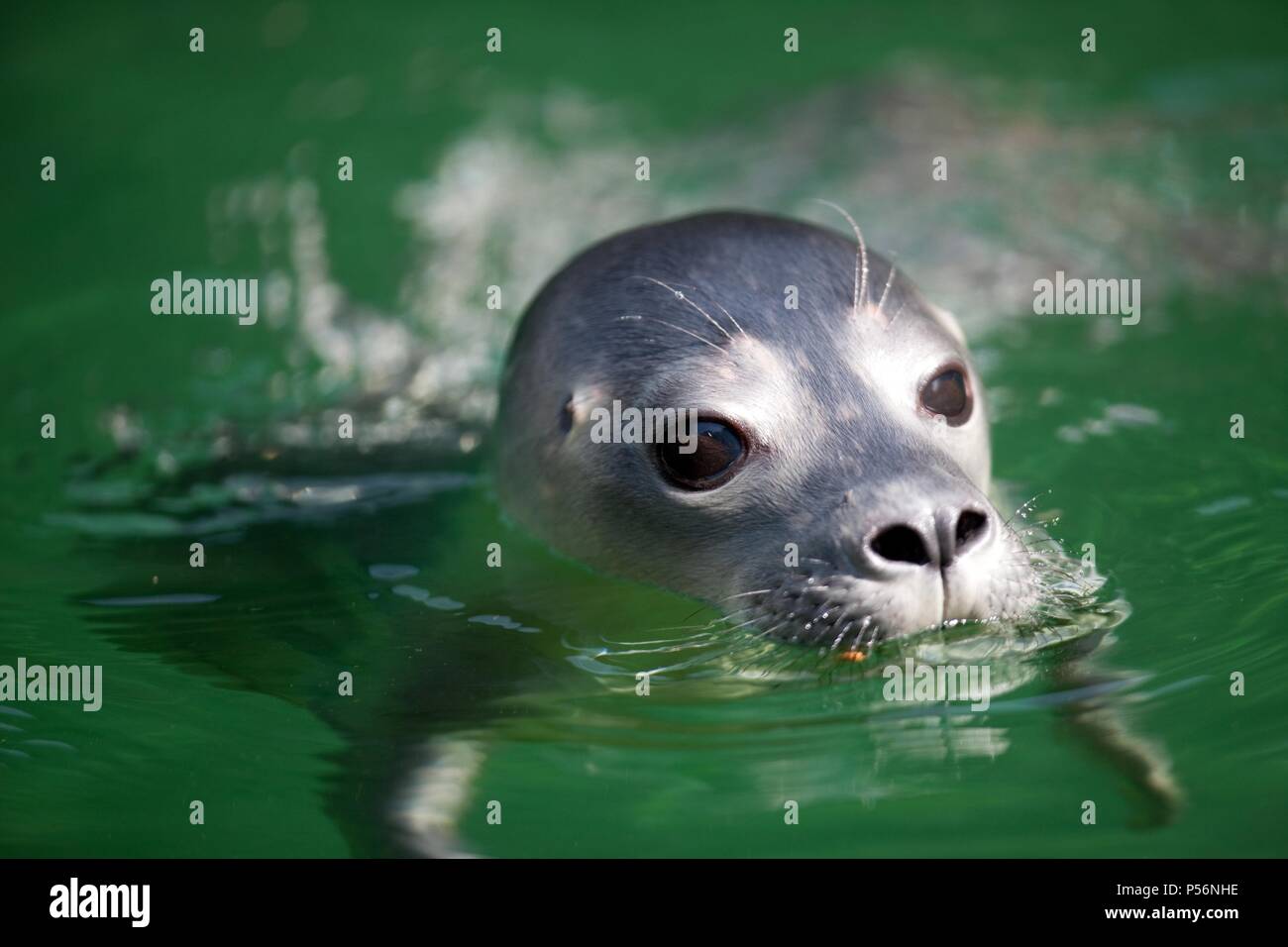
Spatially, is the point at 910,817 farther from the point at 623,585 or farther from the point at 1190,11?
the point at 1190,11

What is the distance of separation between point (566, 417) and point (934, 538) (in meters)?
1.13

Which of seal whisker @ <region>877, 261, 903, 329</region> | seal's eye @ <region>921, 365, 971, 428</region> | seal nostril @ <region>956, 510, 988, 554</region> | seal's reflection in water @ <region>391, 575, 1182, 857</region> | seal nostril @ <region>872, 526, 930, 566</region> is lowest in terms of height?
seal's reflection in water @ <region>391, 575, 1182, 857</region>

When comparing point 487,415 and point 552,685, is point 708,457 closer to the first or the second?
point 552,685

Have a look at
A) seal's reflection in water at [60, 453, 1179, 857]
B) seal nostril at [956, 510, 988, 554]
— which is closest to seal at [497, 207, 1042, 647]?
seal nostril at [956, 510, 988, 554]

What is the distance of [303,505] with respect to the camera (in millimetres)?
4547

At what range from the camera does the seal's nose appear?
2912 millimetres

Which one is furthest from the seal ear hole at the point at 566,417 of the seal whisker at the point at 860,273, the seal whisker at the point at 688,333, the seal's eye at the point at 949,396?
the seal's eye at the point at 949,396

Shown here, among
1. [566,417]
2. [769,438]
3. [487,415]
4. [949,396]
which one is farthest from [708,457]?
[487,415]

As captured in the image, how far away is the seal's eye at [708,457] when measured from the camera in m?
3.30

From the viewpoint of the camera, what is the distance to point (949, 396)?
3479 millimetres

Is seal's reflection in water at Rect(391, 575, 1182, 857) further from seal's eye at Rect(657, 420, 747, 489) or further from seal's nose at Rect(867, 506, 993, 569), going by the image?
seal's eye at Rect(657, 420, 747, 489)

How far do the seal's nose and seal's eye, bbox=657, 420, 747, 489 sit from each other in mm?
462
